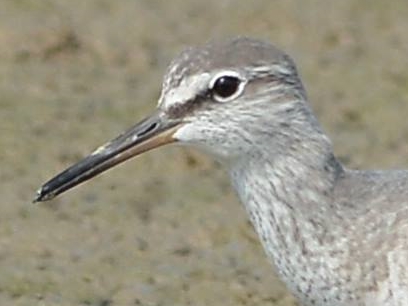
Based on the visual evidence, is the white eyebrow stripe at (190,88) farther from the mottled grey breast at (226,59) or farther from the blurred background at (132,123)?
the blurred background at (132,123)

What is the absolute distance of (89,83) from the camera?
11.6 metres

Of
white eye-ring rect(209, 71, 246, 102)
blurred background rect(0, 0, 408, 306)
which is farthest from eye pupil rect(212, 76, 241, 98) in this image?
blurred background rect(0, 0, 408, 306)

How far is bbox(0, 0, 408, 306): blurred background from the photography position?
915 centimetres

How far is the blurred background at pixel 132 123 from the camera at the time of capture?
360 inches

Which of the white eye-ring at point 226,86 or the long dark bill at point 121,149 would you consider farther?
the long dark bill at point 121,149

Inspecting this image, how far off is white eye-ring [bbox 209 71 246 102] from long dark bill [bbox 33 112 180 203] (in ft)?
0.71

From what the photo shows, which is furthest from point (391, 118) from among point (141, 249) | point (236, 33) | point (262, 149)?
point (262, 149)

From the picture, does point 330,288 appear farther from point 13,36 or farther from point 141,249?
point 13,36

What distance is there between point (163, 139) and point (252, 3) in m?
5.22

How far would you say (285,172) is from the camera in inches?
305

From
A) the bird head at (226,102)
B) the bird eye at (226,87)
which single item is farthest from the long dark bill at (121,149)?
the bird eye at (226,87)

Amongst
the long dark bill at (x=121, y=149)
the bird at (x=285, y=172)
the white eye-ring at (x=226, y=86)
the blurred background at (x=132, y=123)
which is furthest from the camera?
the blurred background at (x=132, y=123)

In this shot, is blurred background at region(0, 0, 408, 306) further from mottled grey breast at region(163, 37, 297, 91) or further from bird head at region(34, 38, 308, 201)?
mottled grey breast at region(163, 37, 297, 91)

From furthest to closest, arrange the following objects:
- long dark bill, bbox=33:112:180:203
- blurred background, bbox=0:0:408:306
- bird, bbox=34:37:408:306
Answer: blurred background, bbox=0:0:408:306 → long dark bill, bbox=33:112:180:203 → bird, bbox=34:37:408:306
